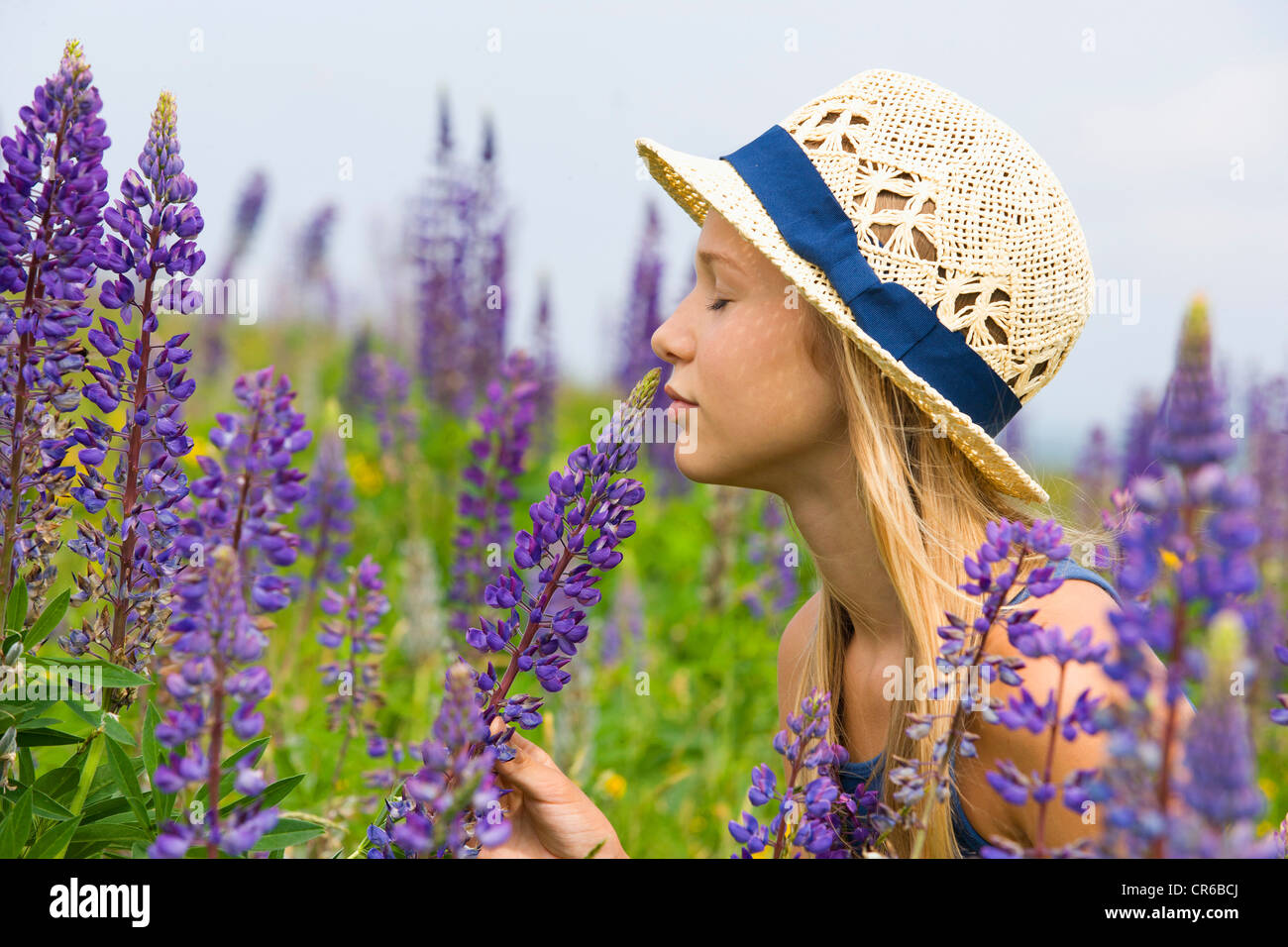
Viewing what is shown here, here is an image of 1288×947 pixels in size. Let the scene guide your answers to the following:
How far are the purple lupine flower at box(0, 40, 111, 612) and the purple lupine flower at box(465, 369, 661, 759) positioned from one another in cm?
72

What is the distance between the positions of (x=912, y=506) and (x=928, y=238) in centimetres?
58

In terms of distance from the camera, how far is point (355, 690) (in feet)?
9.58

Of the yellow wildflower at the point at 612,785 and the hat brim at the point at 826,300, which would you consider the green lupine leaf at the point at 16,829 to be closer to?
the hat brim at the point at 826,300

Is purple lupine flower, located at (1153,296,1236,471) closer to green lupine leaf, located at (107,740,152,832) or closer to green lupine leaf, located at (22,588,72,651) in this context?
green lupine leaf, located at (107,740,152,832)

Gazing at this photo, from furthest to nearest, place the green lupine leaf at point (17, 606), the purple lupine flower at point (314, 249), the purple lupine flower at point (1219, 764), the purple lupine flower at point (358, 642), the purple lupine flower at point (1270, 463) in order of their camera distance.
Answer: the purple lupine flower at point (314, 249) < the purple lupine flower at point (1270, 463) < the purple lupine flower at point (358, 642) < the green lupine leaf at point (17, 606) < the purple lupine flower at point (1219, 764)

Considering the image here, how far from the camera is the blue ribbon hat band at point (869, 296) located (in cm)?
213

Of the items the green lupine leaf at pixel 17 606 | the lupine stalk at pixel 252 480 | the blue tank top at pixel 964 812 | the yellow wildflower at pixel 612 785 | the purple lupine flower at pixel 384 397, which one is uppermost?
the purple lupine flower at pixel 384 397

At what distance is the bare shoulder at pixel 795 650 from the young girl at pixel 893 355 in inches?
16.6

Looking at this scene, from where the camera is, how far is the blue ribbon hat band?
213 centimetres

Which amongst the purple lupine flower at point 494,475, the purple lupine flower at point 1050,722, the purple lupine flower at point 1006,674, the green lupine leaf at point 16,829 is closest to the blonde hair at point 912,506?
the purple lupine flower at point 1006,674

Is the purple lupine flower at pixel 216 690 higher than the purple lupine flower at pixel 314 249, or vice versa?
the purple lupine flower at pixel 314 249

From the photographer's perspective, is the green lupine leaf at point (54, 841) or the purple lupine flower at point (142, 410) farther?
the purple lupine flower at point (142, 410)

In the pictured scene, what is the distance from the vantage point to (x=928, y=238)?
2.15 m
